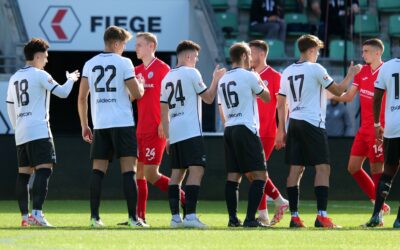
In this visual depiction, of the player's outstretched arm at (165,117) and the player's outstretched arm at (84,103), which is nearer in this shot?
the player's outstretched arm at (84,103)

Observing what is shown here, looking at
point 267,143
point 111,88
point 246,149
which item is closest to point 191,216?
point 246,149

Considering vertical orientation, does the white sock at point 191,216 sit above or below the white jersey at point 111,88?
below

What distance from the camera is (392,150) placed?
538 inches

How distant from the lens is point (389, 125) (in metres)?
13.7

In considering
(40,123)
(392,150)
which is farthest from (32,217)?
(392,150)

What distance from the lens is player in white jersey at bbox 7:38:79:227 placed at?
44.9 feet

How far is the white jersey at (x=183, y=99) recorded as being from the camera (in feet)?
44.8

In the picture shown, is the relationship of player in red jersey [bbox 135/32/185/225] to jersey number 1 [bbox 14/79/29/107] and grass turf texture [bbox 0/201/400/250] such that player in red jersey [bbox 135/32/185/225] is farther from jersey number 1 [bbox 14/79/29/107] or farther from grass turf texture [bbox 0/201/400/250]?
jersey number 1 [bbox 14/79/29/107]

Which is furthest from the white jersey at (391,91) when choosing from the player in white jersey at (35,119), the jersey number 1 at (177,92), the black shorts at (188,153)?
the player in white jersey at (35,119)

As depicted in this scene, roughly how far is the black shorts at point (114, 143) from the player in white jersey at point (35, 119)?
0.63 m

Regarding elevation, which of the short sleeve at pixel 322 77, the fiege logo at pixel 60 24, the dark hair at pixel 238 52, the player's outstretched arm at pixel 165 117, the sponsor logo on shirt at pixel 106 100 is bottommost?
the player's outstretched arm at pixel 165 117

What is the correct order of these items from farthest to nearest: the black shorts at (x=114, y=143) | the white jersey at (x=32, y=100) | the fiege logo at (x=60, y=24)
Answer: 1. the fiege logo at (x=60, y=24)
2. the white jersey at (x=32, y=100)
3. the black shorts at (x=114, y=143)

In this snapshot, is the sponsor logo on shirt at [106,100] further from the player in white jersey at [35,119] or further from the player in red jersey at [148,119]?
the player in red jersey at [148,119]
